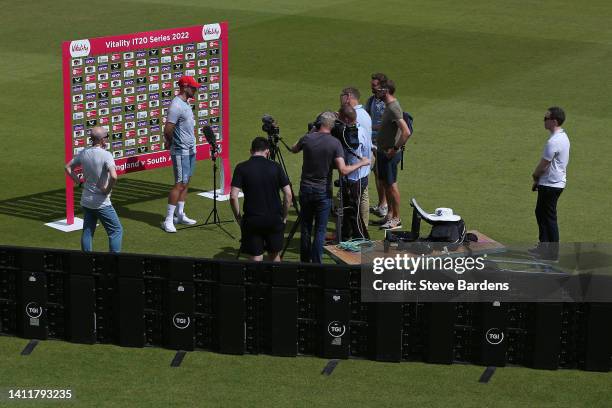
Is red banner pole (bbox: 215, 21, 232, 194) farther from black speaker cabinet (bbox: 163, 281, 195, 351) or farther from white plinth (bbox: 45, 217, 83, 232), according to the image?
black speaker cabinet (bbox: 163, 281, 195, 351)

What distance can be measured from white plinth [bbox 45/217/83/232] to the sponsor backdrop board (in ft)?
0.36

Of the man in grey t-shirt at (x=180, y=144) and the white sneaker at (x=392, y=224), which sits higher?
the man in grey t-shirt at (x=180, y=144)

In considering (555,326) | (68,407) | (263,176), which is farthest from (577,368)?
(68,407)

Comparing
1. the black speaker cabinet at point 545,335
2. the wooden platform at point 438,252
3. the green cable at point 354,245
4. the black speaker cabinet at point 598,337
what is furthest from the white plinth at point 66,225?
the black speaker cabinet at point 598,337

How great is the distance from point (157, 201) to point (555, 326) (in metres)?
7.92

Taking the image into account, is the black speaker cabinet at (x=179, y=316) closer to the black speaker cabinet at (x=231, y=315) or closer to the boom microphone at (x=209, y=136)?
the black speaker cabinet at (x=231, y=315)

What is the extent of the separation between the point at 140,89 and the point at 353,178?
3902 mm

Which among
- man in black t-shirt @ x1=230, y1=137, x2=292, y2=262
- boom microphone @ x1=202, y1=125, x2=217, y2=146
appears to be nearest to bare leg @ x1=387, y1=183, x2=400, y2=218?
boom microphone @ x1=202, y1=125, x2=217, y2=146

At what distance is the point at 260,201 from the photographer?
12.6 metres

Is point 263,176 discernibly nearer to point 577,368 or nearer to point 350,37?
point 577,368

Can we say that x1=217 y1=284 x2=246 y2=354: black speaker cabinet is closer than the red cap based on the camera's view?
Yes

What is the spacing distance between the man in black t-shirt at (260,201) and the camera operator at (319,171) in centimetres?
92

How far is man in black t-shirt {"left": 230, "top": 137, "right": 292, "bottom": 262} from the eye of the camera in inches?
498

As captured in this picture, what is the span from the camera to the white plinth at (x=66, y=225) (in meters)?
16.0
